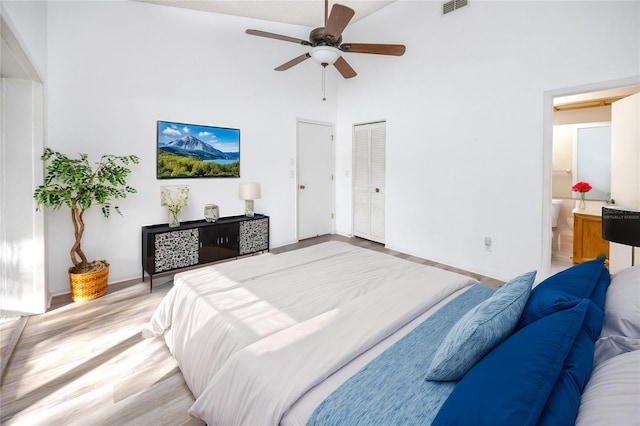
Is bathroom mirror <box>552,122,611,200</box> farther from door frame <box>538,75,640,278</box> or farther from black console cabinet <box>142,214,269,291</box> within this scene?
A: black console cabinet <box>142,214,269,291</box>

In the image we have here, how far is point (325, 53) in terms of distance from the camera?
9.30 ft

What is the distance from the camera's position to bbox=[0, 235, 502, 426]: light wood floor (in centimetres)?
170

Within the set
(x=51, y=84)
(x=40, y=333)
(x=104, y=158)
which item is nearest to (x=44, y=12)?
(x=51, y=84)

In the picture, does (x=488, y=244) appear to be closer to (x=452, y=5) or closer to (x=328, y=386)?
(x=452, y=5)

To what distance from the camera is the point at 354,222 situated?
5852 millimetres

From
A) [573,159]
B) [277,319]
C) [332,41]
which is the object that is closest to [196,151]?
[332,41]

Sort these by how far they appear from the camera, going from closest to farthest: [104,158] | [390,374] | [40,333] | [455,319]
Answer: [390,374], [455,319], [40,333], [104,158]

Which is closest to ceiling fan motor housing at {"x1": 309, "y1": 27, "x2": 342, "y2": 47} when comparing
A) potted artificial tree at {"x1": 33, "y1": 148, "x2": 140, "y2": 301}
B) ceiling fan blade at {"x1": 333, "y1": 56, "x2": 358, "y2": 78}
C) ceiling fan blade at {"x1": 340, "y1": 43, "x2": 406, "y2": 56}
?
ceiling fan blade at {"x1": 340, "y1": 43, "x2": 406, "y2": 56}

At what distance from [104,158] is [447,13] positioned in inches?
178

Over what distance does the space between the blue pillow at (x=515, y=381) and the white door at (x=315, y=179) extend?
4685 millimetres

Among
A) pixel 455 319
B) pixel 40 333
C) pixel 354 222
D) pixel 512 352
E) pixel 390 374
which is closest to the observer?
pixel 512 352

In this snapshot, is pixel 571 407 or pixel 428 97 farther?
pixel 428 97

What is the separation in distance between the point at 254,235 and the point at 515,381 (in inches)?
153

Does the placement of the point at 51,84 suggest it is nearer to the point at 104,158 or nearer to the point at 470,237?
the point at 104,158
